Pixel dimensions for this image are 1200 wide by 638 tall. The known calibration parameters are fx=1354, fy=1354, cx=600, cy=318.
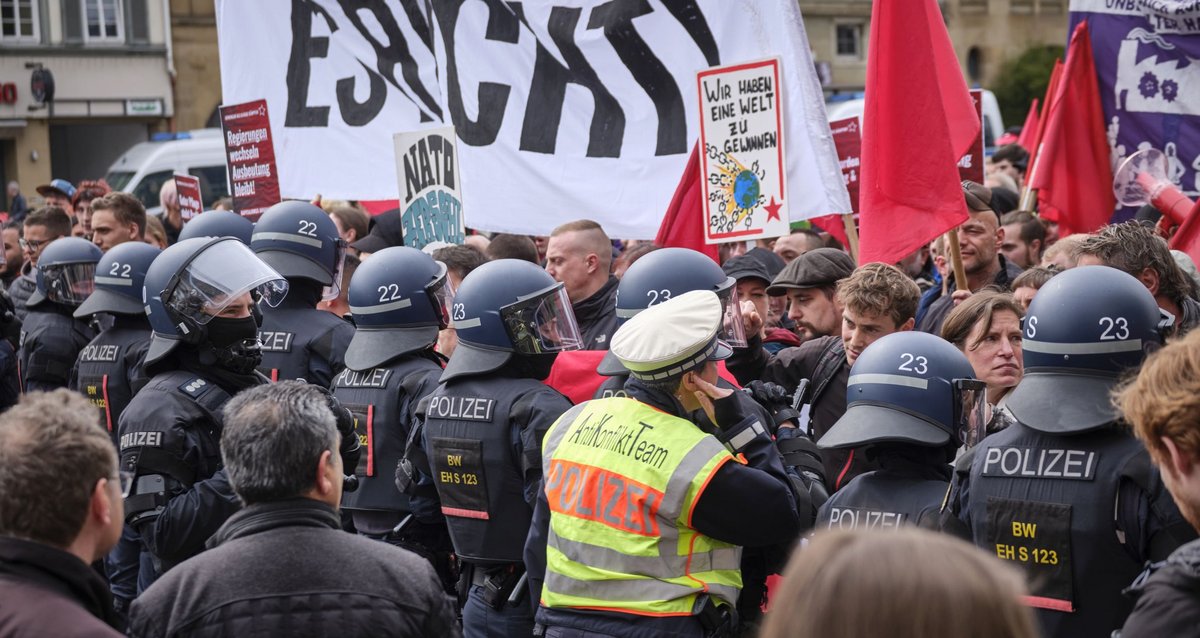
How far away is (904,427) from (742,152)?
351 cm

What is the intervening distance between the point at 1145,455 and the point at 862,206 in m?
3.55

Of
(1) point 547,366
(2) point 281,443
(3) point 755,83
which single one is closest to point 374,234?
(3) point 755,83

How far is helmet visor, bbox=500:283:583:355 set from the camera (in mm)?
5527

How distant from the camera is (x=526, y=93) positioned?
28.8ft

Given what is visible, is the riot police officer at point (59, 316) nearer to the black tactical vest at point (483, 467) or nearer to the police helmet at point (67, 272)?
the police helmet at point (67, 272)

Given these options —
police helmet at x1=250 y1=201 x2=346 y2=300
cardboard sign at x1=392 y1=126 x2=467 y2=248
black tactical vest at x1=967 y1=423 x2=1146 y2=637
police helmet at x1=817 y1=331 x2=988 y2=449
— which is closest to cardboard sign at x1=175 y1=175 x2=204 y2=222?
cardboard sign at x1=392 y1=126 x2=467 y2=248

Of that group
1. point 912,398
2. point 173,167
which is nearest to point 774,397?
point 912,398

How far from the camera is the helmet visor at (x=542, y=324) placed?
5527 millimetres

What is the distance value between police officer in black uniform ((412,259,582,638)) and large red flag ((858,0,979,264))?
2.07 m

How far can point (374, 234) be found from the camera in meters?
10.5

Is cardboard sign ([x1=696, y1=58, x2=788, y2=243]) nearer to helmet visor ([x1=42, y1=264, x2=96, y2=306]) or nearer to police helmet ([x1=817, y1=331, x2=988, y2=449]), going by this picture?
police helmet ([x1=817, y1=331, x2=988, y2=449])

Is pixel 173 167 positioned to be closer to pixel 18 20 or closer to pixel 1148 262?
pixel 18 20

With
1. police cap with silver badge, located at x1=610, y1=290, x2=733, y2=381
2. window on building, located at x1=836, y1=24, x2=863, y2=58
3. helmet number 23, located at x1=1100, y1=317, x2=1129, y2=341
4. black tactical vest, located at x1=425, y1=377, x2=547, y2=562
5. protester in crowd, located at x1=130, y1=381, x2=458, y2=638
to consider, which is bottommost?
black tactical vest, located at x1=425, y1=377, x2=547, y2=562

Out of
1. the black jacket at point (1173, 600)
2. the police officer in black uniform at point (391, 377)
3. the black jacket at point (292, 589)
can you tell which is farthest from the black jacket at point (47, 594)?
the police officer in black uniform at point (391, 377)
